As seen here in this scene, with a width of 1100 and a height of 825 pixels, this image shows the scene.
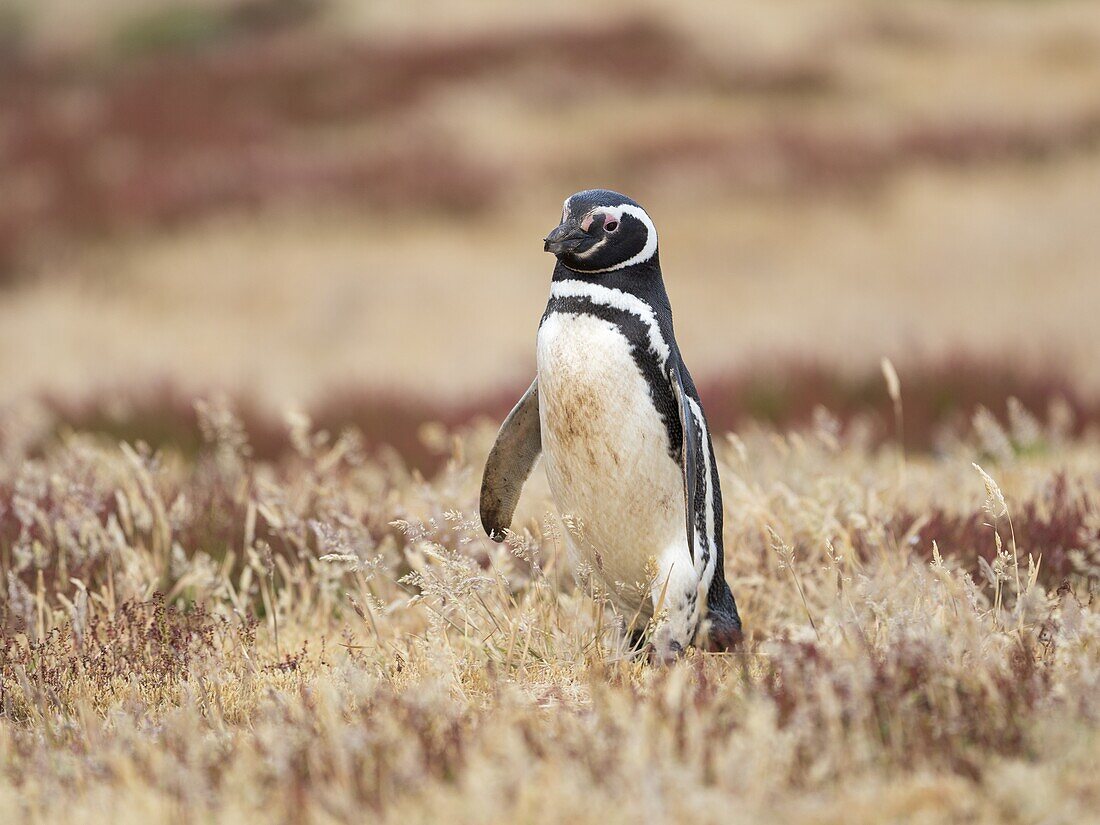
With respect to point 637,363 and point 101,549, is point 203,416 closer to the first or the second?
point 101,549

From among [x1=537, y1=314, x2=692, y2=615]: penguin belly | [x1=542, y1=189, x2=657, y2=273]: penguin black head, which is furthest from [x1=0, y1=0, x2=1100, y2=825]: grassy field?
[x1=542, y1=189, x2=657, y2=273]: penguin black head

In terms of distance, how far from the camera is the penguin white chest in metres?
3.48

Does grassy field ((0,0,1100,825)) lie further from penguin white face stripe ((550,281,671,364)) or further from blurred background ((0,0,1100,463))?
penguin white face stripe ((550,281,671,364))

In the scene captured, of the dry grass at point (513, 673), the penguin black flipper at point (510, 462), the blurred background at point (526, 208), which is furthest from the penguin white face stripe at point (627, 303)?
the blurred background at point (526, 208)

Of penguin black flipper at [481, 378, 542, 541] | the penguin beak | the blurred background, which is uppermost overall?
the penguin beak

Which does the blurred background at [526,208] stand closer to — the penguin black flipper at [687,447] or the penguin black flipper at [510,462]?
the penguin black flipper at [510,462]

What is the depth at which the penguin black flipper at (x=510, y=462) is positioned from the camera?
13.0 feet

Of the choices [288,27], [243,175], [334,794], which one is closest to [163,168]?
[243,175]

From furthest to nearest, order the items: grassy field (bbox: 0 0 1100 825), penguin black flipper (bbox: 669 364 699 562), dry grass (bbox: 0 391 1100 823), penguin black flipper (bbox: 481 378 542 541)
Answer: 1. penguin black flipper (bbox: 481 378 542 541)
2. penguin black flipper (bbox: 669 364 699 562)
3. grassy field (bbox: 0 0 1100 825)
4. dry grass (bbox: 0 391 1100 823)

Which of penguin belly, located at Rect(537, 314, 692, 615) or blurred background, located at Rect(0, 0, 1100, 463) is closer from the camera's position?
penguin belly, located at Rect(537, 314, 692, 615)

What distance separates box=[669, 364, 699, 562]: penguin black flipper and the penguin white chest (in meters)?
0.08

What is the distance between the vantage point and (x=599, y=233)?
138 inches

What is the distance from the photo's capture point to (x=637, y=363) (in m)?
3.51

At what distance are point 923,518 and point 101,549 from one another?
115 inches
